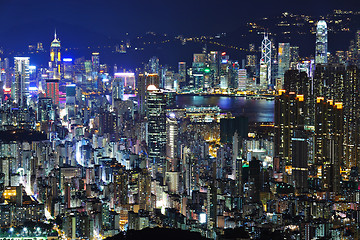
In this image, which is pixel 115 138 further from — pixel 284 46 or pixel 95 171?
pixel 284 46

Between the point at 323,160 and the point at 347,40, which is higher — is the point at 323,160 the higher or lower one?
the lower one

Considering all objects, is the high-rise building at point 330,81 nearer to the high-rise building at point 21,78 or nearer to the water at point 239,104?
the water at point 239,104

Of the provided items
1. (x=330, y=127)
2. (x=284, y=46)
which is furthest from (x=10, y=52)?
Result: (x=330, y=127)

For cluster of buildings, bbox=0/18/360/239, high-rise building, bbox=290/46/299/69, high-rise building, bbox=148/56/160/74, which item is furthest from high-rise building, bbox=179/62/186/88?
high-rise building, bbox=290/46/299/69

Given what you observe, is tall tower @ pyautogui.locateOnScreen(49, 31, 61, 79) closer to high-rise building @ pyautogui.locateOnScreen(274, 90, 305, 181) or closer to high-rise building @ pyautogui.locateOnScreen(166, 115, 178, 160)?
high-rise building @ pyautogui.locateOnScreen(166, 115, 178, 160)

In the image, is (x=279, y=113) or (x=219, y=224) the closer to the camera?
(x=219, y=224)

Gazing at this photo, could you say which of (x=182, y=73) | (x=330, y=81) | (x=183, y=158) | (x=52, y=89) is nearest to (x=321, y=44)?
(x=330, y=81)

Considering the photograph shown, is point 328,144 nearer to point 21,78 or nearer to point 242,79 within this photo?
point 242,79
